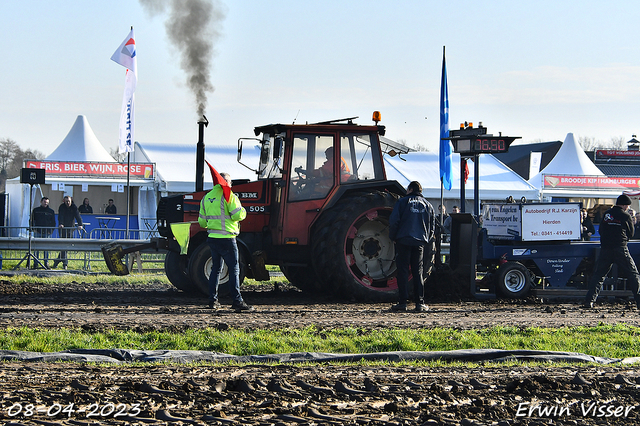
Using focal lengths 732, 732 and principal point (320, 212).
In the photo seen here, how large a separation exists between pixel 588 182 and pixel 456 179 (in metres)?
6.08

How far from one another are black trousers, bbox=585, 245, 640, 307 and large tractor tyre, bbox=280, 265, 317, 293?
4.02 meters

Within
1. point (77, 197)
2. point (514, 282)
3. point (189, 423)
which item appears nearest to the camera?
point (189, 423)

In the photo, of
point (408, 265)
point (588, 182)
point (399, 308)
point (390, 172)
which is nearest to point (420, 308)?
point (399, 308)

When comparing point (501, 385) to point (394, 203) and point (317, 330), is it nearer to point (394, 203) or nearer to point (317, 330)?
point (317, 330)

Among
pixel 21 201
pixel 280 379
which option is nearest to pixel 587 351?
pixel 280 379

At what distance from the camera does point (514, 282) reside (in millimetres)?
11195

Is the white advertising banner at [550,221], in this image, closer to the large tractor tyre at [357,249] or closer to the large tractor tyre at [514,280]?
the large tractor tyre at [514,280]

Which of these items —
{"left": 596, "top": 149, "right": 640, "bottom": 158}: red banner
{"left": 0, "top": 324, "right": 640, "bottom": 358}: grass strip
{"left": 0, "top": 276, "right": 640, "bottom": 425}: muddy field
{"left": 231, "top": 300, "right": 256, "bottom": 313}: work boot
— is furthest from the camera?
{"left": 596, "top": 149, "right": 640, "bottom": 158}: red banner

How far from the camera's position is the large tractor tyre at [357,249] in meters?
9.98

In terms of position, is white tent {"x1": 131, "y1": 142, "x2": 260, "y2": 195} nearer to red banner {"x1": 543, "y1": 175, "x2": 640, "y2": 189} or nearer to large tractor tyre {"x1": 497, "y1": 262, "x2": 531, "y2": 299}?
red banner {"x1": 543, "y1": 175, "x2": 640, "y2": 189}

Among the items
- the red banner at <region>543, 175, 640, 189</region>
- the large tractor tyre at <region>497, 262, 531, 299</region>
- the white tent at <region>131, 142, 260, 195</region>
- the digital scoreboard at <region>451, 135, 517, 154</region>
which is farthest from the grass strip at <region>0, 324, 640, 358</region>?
the red banner at <region>543, 175, 640, 189</region>

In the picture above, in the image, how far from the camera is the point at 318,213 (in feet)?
33.6

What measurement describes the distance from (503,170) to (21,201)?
16.7 metres

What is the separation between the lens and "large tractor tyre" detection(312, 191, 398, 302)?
32.7 ft
